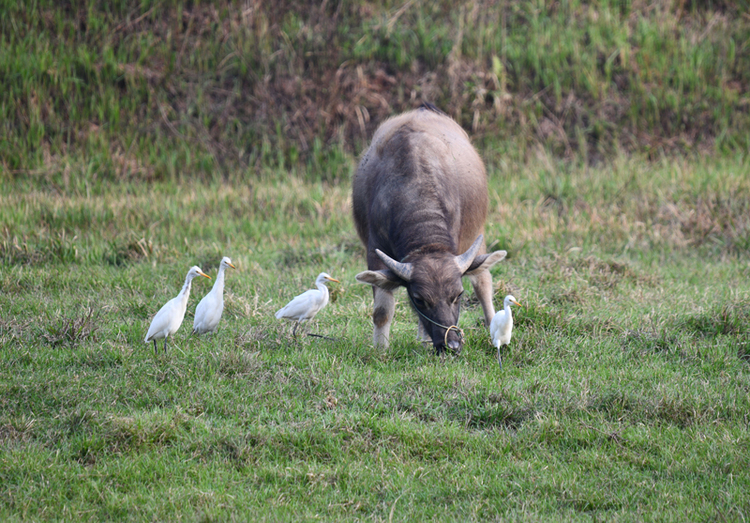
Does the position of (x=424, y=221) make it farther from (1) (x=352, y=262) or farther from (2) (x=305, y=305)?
(1) (x=352, y=262)

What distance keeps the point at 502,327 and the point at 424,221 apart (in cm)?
103

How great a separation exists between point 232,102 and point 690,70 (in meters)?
7.94

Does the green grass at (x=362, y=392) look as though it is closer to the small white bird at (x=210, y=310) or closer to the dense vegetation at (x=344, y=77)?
the small white bird at (x=210, y=310)

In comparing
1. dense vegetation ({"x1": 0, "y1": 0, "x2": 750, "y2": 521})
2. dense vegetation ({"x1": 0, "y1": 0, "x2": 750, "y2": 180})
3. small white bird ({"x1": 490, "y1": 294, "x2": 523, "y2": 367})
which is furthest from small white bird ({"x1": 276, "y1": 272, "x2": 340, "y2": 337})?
dense vegetation ({"x1": 0, "y1": 0, "x2": 750, "y2": 180})

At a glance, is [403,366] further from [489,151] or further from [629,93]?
[629,93]

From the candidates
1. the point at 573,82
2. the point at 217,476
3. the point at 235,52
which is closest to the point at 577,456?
the point at 217,476

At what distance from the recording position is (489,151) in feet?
40.2

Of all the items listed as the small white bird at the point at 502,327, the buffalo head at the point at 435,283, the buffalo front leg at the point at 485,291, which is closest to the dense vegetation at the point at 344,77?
the buffalo front leg at the point at 485,291

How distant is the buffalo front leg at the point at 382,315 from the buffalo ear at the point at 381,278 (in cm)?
27

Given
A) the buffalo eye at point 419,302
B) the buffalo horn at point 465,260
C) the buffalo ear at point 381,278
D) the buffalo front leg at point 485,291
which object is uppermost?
the buffalo horn at point 465,260

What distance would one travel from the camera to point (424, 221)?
18.8ft

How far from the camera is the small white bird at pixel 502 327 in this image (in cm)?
525

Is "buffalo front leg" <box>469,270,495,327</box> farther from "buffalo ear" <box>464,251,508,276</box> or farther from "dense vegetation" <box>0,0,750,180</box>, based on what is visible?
"dense vegetation" <box>0,0,750,180</box>

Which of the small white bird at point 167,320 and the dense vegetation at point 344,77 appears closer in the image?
the small white bird at point 167,320
